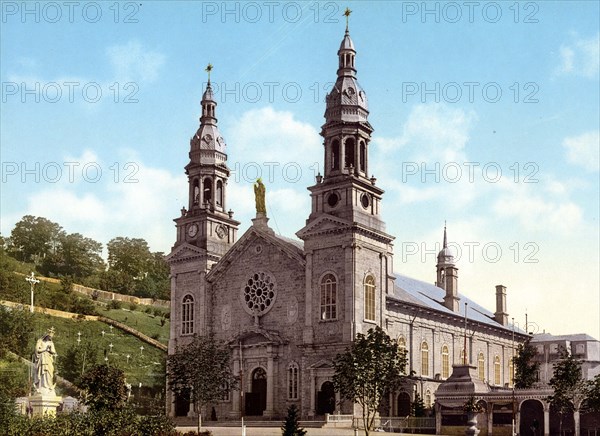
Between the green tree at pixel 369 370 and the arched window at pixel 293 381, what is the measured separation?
1149 cm

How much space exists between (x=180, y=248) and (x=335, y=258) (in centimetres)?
1704

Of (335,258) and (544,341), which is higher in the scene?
(335,258)

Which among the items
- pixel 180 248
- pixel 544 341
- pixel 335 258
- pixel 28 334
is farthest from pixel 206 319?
pixel 544 341

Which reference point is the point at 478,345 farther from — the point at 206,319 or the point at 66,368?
the point at 66,368

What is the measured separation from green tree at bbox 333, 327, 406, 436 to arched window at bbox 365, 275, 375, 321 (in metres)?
9.45

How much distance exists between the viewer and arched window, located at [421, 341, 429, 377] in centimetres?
7125

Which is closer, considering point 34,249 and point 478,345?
point 478,345

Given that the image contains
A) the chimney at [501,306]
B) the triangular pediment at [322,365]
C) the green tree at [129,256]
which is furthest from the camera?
the green tree at [129,256]

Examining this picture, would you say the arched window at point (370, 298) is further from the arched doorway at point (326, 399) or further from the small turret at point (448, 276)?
the small turret at point (448, 276)

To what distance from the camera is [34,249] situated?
150625 mm

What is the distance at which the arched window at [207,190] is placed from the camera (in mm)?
75812

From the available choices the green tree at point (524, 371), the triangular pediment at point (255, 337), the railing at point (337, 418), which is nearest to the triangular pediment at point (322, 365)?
the triangular pediment at point (255, 337)

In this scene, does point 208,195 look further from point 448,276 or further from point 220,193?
point 448,276

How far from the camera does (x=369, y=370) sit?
51406 millimetres
